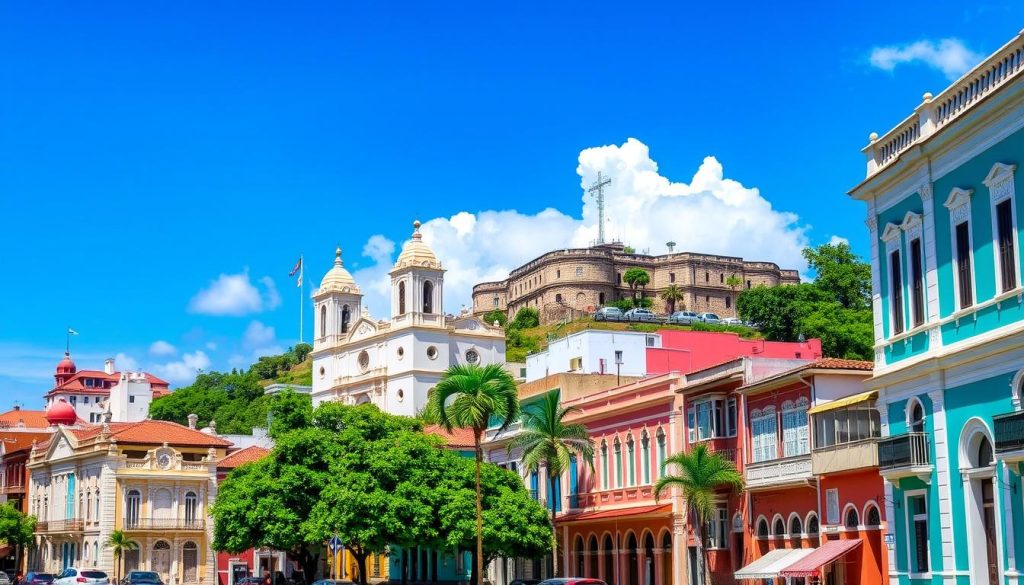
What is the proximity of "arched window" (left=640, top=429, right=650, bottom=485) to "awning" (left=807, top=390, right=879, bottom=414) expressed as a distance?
11675mm

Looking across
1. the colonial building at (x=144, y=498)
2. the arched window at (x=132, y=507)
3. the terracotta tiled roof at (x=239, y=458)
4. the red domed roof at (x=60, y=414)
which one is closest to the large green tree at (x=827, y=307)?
the terracotta tiled roof at (x=239, y=458)

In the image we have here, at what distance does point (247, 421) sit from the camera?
149 meters

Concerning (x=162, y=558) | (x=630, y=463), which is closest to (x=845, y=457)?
(x=630, y=463)

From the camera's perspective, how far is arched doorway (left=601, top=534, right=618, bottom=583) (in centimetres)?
5488

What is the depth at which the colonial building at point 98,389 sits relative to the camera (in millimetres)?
168250

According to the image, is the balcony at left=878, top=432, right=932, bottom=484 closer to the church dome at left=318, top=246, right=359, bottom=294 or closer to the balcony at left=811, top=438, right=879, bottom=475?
the balcony at left=811, top=438, right=879, bottom=475

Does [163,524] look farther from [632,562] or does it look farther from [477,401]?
[632,562]

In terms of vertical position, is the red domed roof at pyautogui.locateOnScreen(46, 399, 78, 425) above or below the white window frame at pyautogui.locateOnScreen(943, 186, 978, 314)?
above

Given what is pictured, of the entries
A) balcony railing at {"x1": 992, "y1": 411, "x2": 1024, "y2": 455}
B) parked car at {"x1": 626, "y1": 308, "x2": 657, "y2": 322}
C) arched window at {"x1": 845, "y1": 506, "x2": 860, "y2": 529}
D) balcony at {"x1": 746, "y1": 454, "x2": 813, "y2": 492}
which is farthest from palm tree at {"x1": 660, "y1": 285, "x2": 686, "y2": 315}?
balcony railing at {"x1": 992, "y1": 411, "x2": 1024, "y2": 455}

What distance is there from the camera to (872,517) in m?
38.4

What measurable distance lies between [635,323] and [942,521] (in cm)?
13404

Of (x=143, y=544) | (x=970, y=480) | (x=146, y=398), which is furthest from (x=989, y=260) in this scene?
(x=146, y=398)

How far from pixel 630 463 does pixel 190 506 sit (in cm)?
4299

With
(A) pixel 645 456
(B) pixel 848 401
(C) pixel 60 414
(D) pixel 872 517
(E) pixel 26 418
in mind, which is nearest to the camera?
(B) pixel 848 401
